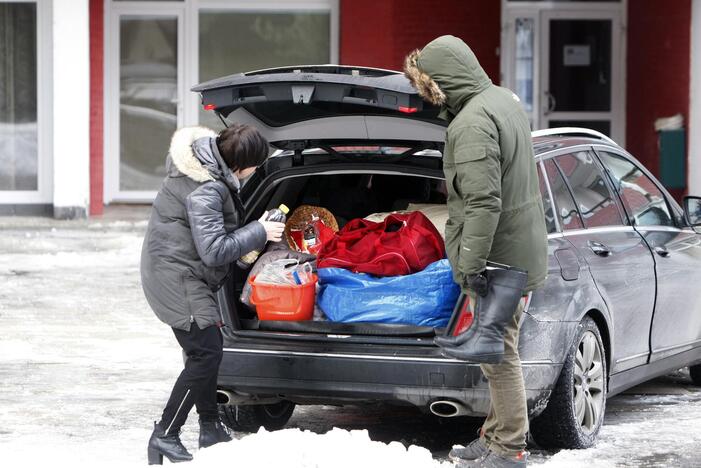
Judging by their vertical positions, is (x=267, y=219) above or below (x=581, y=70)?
below

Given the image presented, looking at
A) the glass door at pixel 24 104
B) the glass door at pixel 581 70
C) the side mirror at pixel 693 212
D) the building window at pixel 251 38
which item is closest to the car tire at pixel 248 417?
the side mirror at pixel 693 212

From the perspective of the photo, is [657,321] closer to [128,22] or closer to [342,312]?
[342,312]

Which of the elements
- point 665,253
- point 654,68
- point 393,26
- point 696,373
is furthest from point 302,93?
point 654,68

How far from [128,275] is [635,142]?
298 inches

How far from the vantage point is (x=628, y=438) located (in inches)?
270

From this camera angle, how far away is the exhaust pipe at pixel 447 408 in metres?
6.06

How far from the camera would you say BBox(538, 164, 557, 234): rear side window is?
6473 mm

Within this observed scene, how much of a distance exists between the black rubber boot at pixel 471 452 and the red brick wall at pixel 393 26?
1063cm

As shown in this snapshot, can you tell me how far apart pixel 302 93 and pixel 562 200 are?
1.41 metres

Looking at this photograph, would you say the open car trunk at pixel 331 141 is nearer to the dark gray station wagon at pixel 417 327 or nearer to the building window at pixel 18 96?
the dark gray station wagon at pixel 417 327

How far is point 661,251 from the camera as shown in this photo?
732cm

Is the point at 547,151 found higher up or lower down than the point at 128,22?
lower down

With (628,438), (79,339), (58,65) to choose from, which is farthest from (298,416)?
(58,65)

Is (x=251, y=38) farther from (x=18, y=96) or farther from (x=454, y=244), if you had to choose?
(x=454, y=244)
